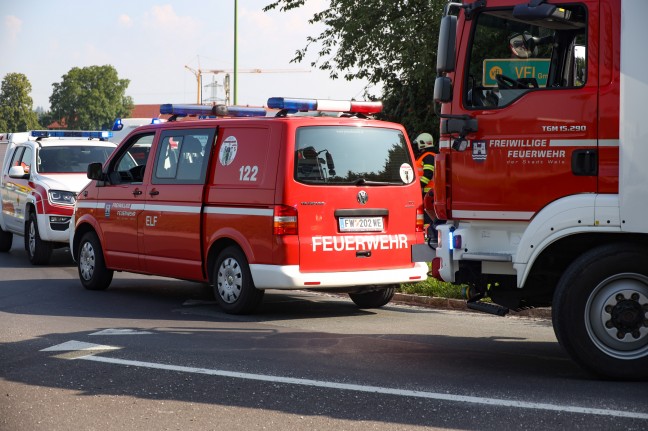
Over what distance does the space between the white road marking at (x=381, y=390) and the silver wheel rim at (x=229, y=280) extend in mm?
2527

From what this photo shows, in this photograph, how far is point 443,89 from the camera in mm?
7602

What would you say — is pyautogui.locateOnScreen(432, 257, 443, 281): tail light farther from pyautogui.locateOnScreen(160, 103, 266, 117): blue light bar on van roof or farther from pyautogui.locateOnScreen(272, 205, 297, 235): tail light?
pyautogui.locateOnScreen(160, 103, 266, 117): blue light bar on van roof

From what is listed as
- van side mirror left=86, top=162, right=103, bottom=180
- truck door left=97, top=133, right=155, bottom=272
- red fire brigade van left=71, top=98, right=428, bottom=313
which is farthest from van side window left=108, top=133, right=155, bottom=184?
red fire brigade van left=71, top=98, right=428, bottom=313

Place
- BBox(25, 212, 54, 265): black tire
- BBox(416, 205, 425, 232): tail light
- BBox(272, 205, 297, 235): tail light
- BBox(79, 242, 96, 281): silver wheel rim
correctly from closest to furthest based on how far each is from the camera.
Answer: BBox(272, 205, 297, 235): tail light → BBox(416, 205, 425, 232): tail light → BBox(79, 242, 96, 281): silver wheel rim → BBox(25, 212, 54, 265): black tire

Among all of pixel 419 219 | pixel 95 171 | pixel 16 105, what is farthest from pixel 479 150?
pixel 16 105

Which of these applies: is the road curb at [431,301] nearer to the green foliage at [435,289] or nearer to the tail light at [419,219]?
the green foliage at [435,289]

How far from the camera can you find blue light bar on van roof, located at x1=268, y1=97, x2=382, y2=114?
10844 mm

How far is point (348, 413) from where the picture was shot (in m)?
6.21

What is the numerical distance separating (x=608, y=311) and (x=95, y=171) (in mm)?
7478

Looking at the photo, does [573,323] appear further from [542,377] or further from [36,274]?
[36,274]

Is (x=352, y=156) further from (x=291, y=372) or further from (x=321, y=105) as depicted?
(x=291, y=372)

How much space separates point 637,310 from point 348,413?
210cm

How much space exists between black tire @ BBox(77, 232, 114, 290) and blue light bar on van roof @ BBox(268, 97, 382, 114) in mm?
3265

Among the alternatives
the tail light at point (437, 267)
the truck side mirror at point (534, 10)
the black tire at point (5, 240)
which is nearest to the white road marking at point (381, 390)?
the tail light at point (437, 267)
